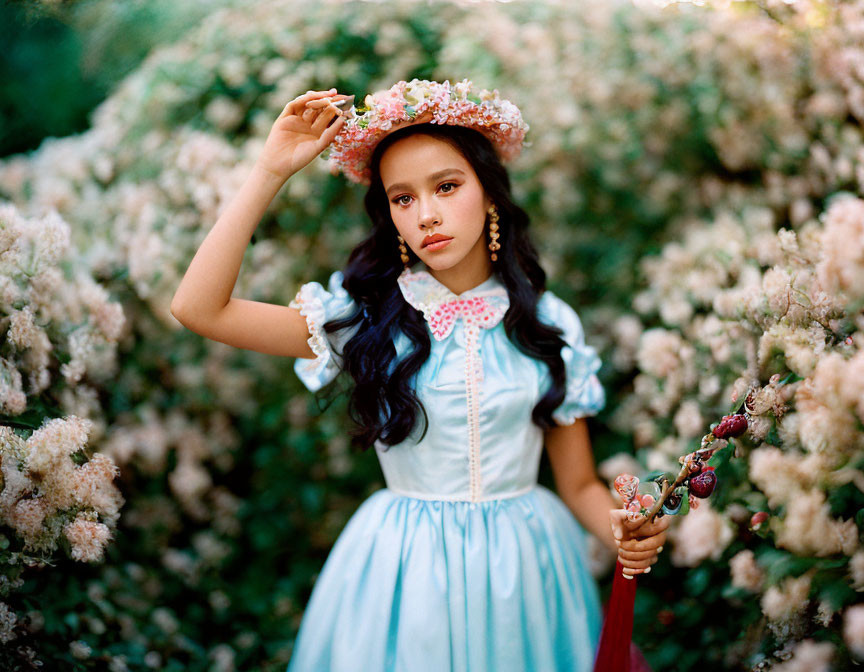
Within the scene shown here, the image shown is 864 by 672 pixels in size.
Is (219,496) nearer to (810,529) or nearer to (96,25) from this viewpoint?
(96,25)

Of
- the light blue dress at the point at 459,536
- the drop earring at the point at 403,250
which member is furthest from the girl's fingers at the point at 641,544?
the drop earring at the point at 403,250

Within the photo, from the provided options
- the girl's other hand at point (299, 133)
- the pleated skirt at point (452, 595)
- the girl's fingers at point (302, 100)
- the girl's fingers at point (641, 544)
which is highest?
the girl's fingers at point (302, 100)

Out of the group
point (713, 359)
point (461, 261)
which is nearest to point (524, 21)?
point (461, 261)

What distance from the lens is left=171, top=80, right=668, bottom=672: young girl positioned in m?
1.46

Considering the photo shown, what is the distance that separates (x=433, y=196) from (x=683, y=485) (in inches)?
30.5

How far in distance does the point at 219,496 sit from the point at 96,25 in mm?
1439

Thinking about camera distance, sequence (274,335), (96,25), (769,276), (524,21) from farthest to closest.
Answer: (524,21) → (96,25) → (274,335) → (769,276)

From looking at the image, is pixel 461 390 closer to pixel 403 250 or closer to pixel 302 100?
pixel 403 250

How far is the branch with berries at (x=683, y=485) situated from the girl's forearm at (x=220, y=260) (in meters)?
0.87

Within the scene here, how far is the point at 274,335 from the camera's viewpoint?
1.54 meters

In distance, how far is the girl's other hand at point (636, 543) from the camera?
51.4 inches

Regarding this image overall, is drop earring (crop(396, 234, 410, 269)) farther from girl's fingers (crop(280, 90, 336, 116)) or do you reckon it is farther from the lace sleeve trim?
girl's fingers (crop(280, 90, 336, 116))

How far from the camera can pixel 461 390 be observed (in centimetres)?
157

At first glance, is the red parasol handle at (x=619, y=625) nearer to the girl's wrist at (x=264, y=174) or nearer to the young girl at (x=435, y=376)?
the young girl at (x=435, y=376)
